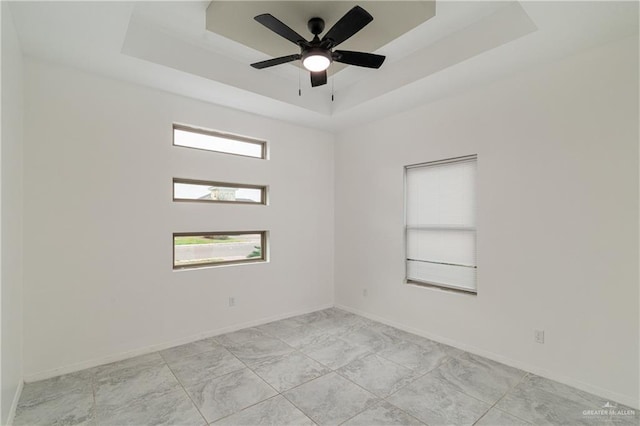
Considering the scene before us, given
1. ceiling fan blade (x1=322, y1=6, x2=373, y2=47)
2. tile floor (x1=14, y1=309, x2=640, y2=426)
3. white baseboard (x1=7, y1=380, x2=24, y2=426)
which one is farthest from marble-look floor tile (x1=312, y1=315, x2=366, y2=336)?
ceiling fan blade (x1=322, y1=6, x2=373, y2=47)

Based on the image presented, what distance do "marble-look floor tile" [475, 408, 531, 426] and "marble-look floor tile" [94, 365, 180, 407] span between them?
246cm

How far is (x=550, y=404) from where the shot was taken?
95.0 inches

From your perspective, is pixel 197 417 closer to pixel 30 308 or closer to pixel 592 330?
pixel 30 308

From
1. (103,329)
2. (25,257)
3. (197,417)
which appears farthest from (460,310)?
(25,257)

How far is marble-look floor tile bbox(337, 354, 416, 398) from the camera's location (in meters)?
2.67

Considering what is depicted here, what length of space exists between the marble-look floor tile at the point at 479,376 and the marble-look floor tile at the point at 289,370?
1.15m

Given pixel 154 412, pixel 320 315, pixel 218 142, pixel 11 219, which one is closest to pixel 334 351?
pixel 320 315

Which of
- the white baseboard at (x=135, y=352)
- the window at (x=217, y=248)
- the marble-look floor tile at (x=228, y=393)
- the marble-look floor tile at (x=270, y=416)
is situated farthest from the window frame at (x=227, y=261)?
the marble-look floor tile at (x=270, y=416)

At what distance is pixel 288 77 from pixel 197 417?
11.7ft

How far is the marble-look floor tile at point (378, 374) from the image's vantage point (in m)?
2.67

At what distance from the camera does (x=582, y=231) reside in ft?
8.75

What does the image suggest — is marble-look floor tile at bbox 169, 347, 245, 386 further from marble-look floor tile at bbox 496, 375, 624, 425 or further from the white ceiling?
the white ceiling

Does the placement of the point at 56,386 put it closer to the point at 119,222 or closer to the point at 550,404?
the point at 119,222

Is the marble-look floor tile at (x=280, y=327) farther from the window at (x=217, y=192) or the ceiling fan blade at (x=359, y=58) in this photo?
the ceiling fan blade at (x=359, y=58)
